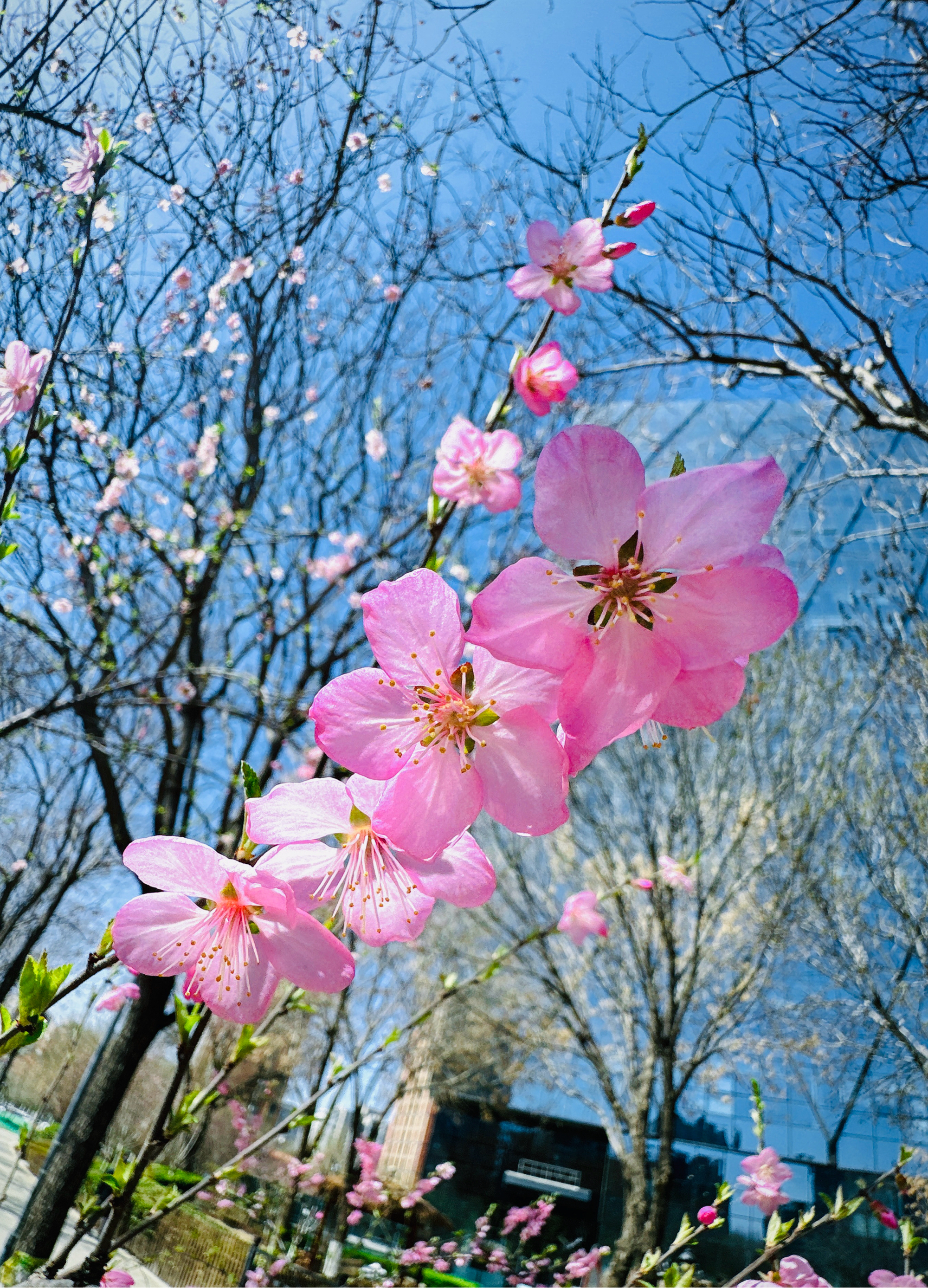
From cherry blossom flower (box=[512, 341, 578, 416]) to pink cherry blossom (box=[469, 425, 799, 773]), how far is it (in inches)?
35.5

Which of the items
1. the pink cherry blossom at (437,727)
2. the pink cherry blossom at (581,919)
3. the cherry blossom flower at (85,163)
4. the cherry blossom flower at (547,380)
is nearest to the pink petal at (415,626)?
the pink cherry blossom at (437,727)

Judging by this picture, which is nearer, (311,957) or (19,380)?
(311,957)

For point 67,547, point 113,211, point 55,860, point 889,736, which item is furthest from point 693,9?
point 55,860

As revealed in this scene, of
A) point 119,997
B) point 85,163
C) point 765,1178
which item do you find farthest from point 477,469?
point 119,997

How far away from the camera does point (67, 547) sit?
4629mm

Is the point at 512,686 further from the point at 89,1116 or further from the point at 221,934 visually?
the point at 89,1116

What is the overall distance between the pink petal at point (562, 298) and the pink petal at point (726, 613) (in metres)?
1.01

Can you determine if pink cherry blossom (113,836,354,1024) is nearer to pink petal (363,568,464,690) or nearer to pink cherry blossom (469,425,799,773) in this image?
pink petal (363,568,464,690)

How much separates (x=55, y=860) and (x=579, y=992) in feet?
21.3

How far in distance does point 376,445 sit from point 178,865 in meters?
4.75

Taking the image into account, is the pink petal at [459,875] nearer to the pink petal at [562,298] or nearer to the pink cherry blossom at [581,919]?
the pink petal at [562,298]

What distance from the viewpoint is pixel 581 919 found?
3.03 meters


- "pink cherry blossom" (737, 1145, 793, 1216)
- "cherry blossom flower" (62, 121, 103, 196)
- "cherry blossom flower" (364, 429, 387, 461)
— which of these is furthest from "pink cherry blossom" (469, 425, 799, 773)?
"cherry blossom flower" (364, 429, 387, 461)

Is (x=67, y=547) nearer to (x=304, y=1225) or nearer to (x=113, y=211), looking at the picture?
(x=113, y=211)
